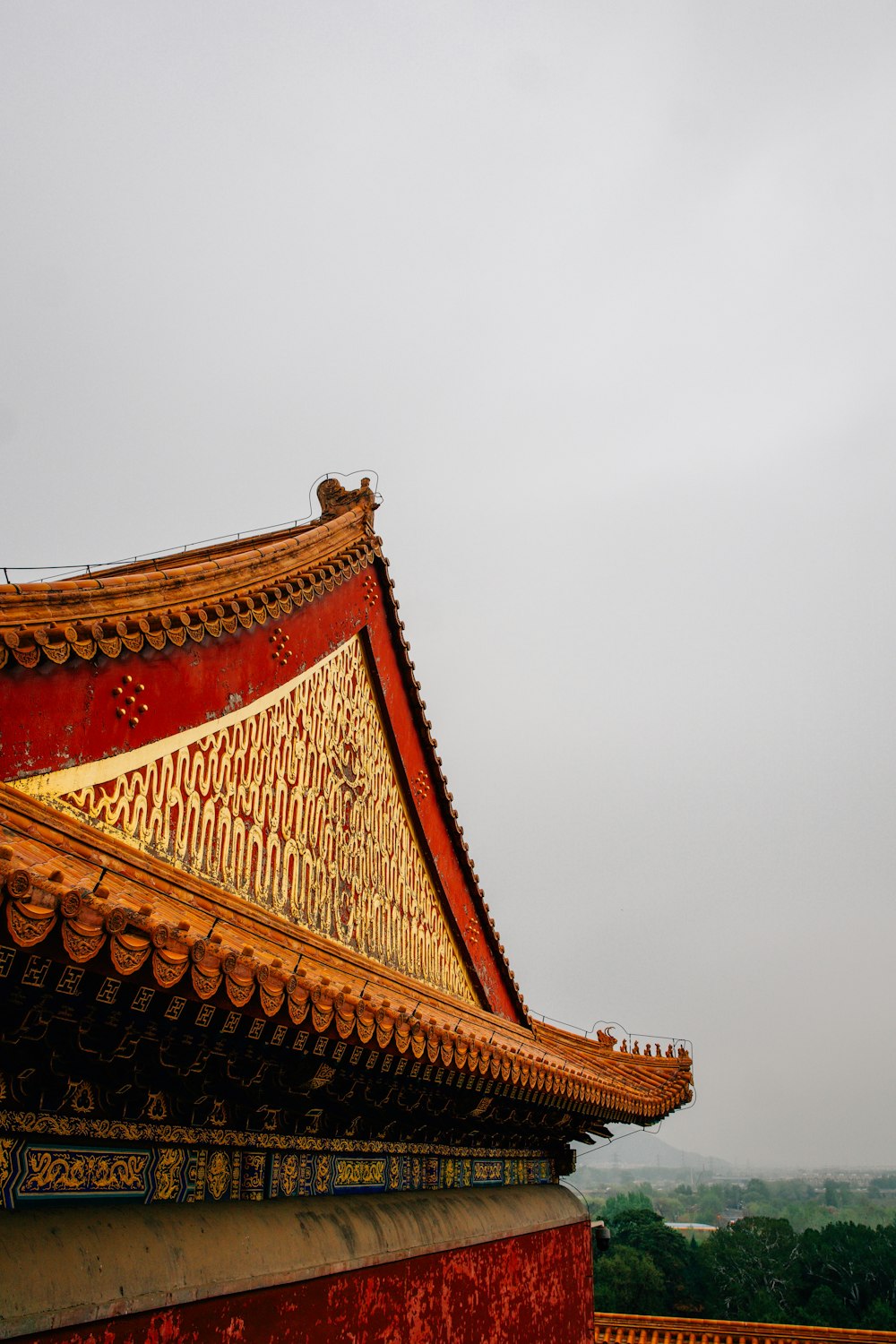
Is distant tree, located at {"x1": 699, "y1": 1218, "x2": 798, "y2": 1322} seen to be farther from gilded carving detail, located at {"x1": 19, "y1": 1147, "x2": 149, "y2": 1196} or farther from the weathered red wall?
gilded carving detail, located at {"x1": 19, "y1": 1147, "x2": 149, "y2": 1196}

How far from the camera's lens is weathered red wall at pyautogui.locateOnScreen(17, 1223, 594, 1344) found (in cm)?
339

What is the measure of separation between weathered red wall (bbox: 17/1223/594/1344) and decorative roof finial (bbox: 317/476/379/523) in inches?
217

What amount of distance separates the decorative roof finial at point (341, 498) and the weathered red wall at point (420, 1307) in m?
5.52

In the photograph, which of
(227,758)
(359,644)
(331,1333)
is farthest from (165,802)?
(359,644)

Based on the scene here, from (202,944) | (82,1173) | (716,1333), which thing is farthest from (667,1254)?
(202,944)

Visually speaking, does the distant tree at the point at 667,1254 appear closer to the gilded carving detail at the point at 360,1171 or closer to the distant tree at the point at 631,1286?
the distant tree at the point at 631,1286

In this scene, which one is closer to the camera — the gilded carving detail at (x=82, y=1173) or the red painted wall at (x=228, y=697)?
the gilded carving detail at (x=82, y=1173)

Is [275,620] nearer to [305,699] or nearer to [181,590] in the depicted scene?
[305,699]

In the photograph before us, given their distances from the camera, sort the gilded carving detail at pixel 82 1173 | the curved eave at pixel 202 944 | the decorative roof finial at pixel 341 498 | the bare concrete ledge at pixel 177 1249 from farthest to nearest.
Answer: the decorative roof finial at pixel 341 498
the gilded carving detail at pixel 82 1173
the bare concrete ledge at pixel 177 1249
the curved eave at pixel 202 944

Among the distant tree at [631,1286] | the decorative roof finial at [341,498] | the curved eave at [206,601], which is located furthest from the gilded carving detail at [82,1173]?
the distant tree at [631,1286]

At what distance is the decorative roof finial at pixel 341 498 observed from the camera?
7945 millimetres

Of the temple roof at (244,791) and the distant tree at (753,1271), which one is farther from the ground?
the temple roof at (244,791)

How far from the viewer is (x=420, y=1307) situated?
16.6ft

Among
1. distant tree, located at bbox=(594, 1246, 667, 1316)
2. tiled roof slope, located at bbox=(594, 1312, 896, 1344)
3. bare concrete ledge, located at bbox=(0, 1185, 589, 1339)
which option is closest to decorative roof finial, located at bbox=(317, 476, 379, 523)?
bare concrete ledge, located at bbox=(0, 1185, 589, 1339)
